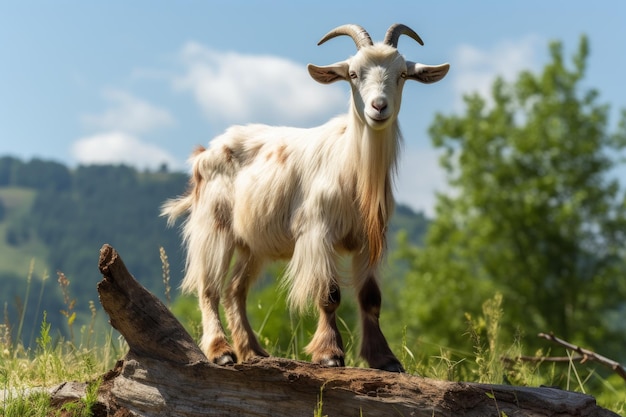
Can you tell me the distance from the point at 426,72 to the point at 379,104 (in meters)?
0.72

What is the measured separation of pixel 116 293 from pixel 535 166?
2577 centimetres

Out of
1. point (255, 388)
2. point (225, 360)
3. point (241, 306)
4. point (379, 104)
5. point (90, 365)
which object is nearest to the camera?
point (255, 388)

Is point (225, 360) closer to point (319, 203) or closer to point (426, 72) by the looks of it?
point (319, 203)

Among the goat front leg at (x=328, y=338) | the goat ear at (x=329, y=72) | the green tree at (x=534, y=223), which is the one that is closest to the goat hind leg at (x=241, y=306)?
the goat front leg at (x=328, y=338)

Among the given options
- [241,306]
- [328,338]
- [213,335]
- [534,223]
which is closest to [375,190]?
[328,338]

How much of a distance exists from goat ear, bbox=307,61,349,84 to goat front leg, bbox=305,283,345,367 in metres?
1.46

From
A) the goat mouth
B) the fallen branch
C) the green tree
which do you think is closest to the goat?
the goat mouth

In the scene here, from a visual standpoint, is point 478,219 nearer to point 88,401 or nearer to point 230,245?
point 230,245

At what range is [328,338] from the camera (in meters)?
5.37

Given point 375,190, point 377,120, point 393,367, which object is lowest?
point 393,367

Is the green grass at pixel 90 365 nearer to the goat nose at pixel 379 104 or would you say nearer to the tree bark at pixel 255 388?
the tree bark at pixel 255 388

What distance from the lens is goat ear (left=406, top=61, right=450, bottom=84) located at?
5.65 m

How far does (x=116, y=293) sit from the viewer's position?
477 centimetres

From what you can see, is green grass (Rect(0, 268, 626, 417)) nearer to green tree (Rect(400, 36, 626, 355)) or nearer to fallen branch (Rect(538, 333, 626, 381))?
fallen branch (Rect(538, 333, 626, 381))
